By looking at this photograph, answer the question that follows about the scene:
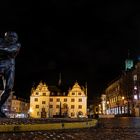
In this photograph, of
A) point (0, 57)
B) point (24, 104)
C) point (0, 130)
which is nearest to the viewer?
point (0, 130)

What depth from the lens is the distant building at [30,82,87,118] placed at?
9225cm

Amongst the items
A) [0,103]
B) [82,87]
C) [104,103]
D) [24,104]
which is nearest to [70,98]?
[82,87]

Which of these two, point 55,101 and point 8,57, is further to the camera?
point 55,101

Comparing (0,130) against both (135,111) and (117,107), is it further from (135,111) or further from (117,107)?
(117,107)

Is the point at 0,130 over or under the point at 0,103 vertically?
under

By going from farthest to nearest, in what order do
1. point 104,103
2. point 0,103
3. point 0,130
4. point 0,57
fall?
point 104,103 < point 0,103 < point 0,57 < point 0,130

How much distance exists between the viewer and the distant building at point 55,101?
303 ft

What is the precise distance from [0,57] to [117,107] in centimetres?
10128

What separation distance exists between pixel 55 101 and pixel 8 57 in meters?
85.2

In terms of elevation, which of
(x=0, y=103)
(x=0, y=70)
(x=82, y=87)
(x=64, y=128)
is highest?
(x=82, y=87)

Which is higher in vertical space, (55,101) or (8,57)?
(55,101)

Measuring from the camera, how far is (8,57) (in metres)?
9.41

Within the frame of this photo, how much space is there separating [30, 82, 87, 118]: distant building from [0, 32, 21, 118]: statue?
81.1 meters

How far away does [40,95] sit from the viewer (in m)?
92.2
